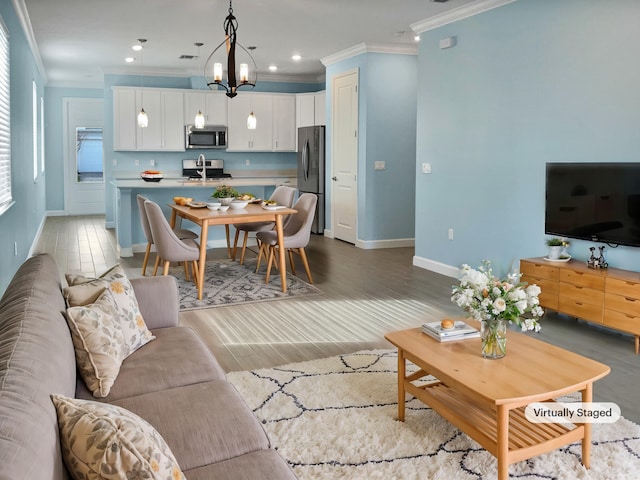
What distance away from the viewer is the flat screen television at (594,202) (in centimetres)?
405

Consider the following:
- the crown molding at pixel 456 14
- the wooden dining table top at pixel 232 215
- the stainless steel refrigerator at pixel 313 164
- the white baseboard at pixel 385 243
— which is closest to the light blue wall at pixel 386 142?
the white baseboard at pixel 385 243

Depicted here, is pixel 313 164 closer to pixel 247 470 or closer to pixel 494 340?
pixel 494 340

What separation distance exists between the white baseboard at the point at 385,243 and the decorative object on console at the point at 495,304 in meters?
5.45

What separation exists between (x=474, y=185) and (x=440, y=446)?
363cm

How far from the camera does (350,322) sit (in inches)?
177

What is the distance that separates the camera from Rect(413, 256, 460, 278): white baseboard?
6.16 meters

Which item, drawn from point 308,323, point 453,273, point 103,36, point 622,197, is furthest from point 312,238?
point 622,197

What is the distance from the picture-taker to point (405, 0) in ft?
17.8

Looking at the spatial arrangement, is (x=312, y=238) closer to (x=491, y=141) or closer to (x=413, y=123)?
(x=413, y=123)

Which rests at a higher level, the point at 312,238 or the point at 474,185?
the point at 474,185

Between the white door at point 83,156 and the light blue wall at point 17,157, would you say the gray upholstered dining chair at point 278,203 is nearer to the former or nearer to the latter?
the light blue wall at point 17,157

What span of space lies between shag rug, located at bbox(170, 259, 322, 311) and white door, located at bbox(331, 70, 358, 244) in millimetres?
2213

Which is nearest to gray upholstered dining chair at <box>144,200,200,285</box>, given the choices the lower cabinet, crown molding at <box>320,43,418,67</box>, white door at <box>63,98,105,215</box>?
the lower cabinet

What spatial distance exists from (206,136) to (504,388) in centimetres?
844
